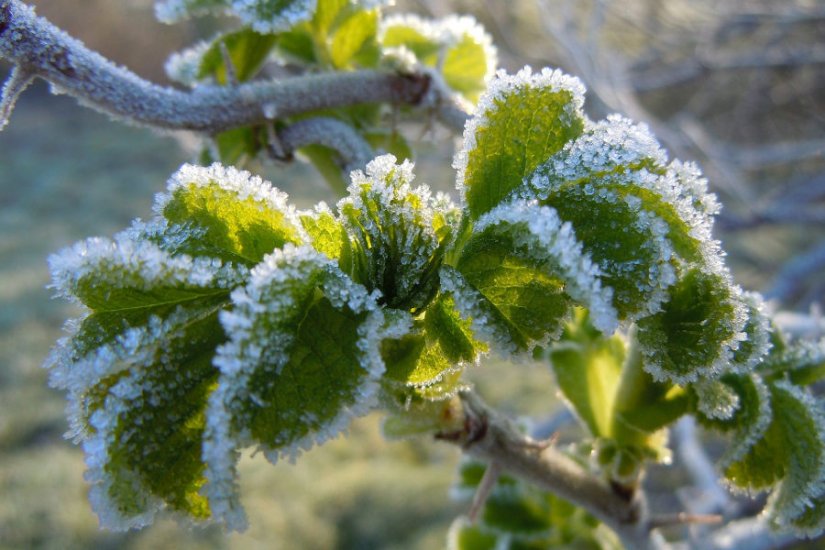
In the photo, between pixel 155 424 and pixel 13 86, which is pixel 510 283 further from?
pixel 13 86

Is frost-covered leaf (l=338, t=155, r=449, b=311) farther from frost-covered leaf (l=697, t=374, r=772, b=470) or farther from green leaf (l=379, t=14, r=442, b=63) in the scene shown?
green leaf (l=379, t=14, r=442, b=63)

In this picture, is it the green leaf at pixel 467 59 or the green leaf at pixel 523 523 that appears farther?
the green leaf at pixel 523 523

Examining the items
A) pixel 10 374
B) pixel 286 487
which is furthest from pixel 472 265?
pixel 10 374

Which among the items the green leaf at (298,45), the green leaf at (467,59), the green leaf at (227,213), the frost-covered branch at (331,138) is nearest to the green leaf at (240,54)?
the green leaf at (298,45)

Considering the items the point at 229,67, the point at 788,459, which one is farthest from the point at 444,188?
the point at 788,459

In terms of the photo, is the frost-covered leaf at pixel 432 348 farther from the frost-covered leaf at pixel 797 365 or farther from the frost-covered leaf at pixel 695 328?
the frost-covered leaf at pixel 797 365
